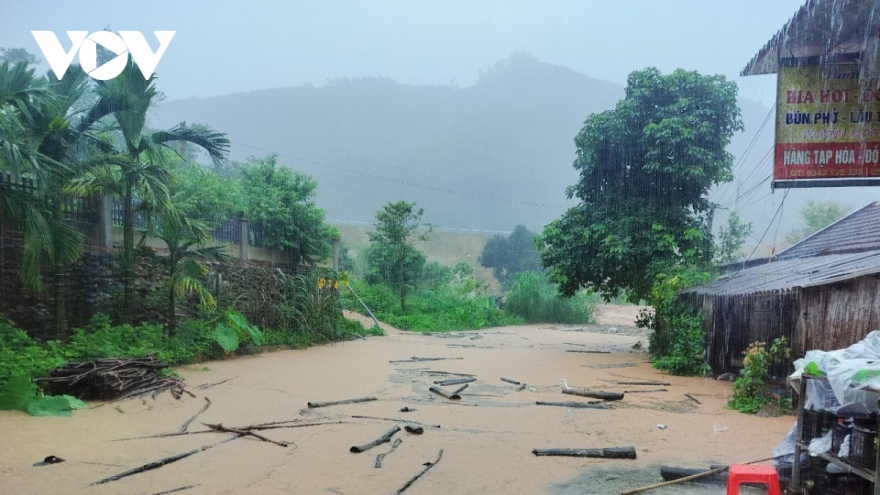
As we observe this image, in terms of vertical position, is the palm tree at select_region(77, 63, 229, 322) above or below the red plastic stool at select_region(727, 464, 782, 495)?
above

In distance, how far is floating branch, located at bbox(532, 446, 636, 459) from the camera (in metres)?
5.15

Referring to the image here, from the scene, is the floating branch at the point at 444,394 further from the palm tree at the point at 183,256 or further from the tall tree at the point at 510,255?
the tall tree at the point at 510,255

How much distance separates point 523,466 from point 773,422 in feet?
12.1

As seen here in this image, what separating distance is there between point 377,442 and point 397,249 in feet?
67.2

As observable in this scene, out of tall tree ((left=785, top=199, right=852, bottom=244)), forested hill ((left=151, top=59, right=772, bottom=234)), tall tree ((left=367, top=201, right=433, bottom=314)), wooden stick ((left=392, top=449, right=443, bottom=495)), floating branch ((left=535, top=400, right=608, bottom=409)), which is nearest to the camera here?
wooden stick ((left=392, top=449, right=443, bottom=495))

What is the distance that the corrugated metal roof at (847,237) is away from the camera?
413 inches

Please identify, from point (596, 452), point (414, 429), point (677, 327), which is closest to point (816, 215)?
point (677, 327)

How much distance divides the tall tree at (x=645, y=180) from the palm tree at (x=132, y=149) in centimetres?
813

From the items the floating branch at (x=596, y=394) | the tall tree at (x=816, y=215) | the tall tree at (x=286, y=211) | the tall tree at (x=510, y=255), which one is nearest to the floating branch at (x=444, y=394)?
the floating branch at (x=596, y=394)

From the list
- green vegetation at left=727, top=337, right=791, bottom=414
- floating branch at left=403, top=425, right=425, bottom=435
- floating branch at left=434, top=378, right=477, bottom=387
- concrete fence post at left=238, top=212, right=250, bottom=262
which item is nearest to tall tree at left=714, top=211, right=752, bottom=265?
green vegetation at left=727, top=337, right=791, bottom=414

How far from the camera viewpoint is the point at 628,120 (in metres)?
13.2

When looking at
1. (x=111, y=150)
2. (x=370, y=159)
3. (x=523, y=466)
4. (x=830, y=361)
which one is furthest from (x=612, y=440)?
(x=370, y=159)

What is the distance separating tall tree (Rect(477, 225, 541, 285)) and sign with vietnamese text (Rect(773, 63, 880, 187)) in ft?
125

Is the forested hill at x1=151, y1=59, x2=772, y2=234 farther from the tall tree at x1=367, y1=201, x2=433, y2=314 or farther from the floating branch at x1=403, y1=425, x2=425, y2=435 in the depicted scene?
the floating branch at x1=403, y1=425, x2=425, y2=435
